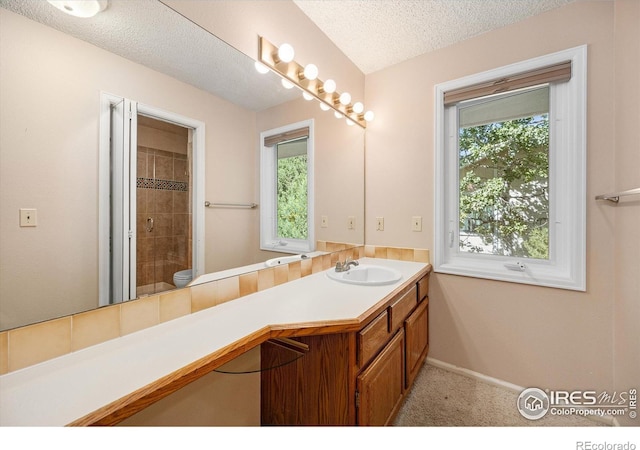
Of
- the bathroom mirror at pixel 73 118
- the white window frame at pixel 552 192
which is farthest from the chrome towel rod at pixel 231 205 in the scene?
the white window frame at pixel 552 192

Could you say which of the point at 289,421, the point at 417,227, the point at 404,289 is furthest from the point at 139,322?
the point at 417,227

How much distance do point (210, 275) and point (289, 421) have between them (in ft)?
2.50

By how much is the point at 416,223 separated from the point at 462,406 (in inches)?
47.0

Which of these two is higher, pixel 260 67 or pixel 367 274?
pixel 260 67

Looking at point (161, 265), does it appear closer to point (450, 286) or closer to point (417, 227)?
point (417, 227)

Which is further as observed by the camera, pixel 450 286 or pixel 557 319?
pixel 450 286

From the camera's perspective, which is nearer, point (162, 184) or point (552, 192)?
point (162, 184)

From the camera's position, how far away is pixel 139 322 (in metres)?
0.83

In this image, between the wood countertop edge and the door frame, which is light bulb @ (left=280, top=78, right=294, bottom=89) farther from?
the wood countertop edge

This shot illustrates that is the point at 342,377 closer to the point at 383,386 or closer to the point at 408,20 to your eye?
the point at 383,386

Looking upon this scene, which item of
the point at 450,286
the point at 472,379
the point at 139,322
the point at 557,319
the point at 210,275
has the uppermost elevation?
the point at 210,275

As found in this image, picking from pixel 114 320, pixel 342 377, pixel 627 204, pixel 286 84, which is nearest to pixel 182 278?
pixel 114 320

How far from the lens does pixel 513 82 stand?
1.60 m
